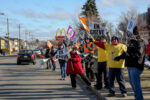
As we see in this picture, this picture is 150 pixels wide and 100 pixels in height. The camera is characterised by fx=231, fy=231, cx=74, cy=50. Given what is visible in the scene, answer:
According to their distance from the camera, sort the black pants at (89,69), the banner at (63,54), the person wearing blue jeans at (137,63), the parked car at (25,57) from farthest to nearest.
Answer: the parked car at (25,57), the banner at (63,54), the black pants at (89,69), the person wearing blue jeans at (137,63)

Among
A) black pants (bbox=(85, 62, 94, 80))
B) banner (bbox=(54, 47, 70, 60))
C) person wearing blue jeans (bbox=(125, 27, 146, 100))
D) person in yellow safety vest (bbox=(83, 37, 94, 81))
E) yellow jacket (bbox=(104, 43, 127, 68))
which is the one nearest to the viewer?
person wearing blue jeans (bbox=(125, 27, 146, 100))

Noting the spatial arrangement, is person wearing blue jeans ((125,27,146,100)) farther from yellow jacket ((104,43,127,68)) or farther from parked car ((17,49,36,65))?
parked car ((17,49,36,65))

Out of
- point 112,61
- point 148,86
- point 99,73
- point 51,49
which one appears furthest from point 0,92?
point 51,49

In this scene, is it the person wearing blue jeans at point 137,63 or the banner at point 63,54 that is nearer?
the person wearing blue jeans at point 137,63

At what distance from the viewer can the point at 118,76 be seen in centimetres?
695

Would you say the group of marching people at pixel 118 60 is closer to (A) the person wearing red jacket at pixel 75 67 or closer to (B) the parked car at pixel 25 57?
(A) the person wearing red jacket at pixel 75 67

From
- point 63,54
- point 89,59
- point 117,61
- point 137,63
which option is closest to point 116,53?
point 117,61

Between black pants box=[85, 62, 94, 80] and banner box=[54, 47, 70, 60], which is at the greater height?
banner box=[54, 47, 70, 60]

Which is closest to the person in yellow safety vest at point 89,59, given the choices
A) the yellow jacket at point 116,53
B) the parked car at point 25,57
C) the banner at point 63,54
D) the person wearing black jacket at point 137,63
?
the banner at point 63,54

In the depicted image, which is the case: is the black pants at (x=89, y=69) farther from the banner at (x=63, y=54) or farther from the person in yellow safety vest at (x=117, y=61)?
the person in yellow safety vest at (x=117, y=61)

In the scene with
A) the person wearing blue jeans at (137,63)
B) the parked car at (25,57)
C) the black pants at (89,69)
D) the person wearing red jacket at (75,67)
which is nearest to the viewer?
the person wearing blue jeans at (137,63)

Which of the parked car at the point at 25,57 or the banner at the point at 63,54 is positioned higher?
the banner at the point at 63,54

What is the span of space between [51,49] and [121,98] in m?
9.89

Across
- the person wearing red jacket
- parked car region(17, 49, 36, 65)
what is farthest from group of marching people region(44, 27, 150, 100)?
parked car region(17, 49, 36, 65)
